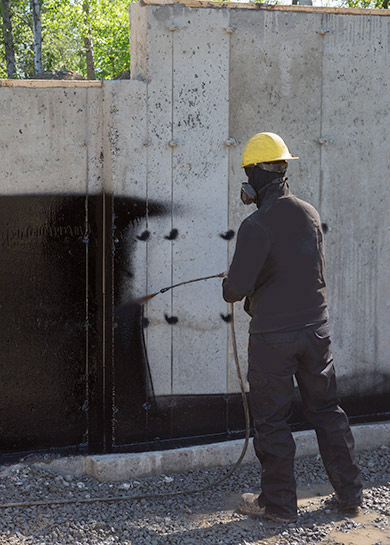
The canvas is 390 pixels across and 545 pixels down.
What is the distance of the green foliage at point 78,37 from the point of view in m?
24.7

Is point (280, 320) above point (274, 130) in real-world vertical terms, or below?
below

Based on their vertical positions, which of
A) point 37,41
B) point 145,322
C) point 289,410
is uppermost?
point 37,41

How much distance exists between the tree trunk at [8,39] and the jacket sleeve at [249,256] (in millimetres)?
18004

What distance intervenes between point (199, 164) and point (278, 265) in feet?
4.02

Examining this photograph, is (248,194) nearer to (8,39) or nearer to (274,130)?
(274,130)

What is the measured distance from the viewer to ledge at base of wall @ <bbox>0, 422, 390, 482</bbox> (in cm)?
446

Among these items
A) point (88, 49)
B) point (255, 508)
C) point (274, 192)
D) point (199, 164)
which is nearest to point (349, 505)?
point (255, 508)

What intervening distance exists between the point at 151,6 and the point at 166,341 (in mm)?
2232

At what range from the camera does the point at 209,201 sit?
4.75 meters

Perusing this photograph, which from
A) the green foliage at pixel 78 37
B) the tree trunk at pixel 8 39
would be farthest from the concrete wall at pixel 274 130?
the green foliage at pixel 78 37

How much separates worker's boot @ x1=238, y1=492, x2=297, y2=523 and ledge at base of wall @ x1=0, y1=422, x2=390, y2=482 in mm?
664

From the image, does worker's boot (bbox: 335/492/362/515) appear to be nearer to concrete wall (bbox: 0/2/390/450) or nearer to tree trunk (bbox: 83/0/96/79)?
concrete wall (bbox: 0/2/390/450)

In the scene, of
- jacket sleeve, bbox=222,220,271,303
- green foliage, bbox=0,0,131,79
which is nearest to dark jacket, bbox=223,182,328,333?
jacket sleeve, bbox=222,220,271,303

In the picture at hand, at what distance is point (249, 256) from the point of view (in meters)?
3.72
